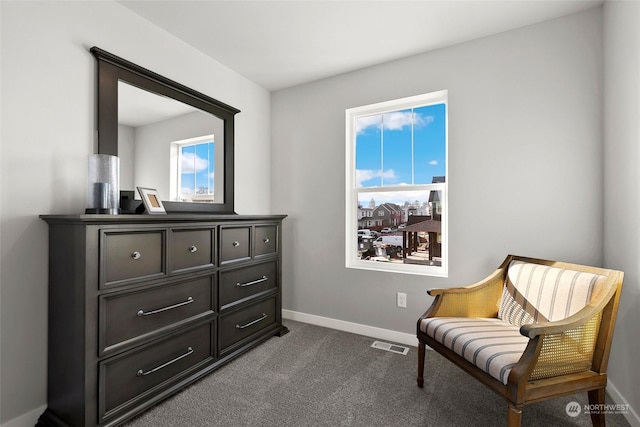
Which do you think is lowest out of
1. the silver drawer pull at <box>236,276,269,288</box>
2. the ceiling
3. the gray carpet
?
the gray carpet

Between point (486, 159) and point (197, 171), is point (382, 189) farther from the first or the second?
point (197, 171)

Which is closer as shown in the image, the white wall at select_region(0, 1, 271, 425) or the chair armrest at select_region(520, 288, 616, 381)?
the chair armrest at select_region(520, 288, 616, 381)

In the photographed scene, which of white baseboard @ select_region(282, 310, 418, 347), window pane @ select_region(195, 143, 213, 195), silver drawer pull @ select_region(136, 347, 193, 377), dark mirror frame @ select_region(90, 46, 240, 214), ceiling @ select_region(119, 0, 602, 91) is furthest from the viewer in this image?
white baseboard @ select_region(282, 310, 418, 347)

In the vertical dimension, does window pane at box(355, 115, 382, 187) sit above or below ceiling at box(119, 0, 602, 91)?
below

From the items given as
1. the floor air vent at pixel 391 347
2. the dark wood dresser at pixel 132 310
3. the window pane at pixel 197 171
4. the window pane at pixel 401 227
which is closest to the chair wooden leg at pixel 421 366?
the floor air vent at pixel 391 347

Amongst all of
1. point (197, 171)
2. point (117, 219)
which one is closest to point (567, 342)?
point (117, 219)

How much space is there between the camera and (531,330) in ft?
4.21

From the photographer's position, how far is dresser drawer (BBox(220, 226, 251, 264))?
225cm

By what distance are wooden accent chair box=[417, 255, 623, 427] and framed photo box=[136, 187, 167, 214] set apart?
6.17 feet

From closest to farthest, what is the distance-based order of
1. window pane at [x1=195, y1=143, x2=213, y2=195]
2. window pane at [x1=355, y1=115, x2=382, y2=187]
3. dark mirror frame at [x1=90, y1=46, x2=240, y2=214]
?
dark mirror frame at [x1=90, y1=46, x2=240, y2=214], window pane at [x1=195, y1=143, x2=213, y2=195], window pane at [x1=355, y1=115, x2=382, y2=187]

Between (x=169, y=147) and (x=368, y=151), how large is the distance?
1.76 metres

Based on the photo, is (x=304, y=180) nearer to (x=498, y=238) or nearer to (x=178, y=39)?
(x=178, y=39)

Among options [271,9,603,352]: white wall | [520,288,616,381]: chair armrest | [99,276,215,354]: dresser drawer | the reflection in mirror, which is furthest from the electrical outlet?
the reflection in mirror

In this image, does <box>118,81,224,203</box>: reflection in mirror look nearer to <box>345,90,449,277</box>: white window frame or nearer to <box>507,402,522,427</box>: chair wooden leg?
<box>345,90,449,277</box>: white window frame
